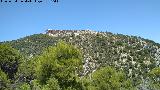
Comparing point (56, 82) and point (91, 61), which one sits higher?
point (56, 82)

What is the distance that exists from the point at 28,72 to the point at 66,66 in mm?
39989

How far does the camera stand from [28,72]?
91.7 metres

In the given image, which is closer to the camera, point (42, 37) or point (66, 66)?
point (66, 66)

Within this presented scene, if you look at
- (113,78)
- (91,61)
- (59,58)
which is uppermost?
(59,58)

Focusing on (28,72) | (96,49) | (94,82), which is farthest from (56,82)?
(96,49)

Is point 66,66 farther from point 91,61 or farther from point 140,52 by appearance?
point 140,52

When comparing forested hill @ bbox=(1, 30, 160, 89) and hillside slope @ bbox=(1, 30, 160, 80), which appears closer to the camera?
forested hill @ bbox=(1, 30, 160, 89)

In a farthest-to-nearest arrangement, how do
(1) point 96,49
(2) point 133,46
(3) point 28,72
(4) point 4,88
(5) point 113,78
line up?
(2) point 133,46, (1) point 96,49, (3) point 28,72, (4) point 4,88, (5) point 113,78

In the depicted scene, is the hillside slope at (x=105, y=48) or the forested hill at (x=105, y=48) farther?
the hillside slope at (x=105, y=48)

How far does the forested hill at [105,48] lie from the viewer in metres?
149

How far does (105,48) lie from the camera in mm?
169000

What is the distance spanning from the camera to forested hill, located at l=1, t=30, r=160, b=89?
149m

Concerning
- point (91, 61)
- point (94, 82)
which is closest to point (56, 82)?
point (94, 82)

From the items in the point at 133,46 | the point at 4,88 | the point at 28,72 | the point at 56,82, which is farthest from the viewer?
the point at 133,46
